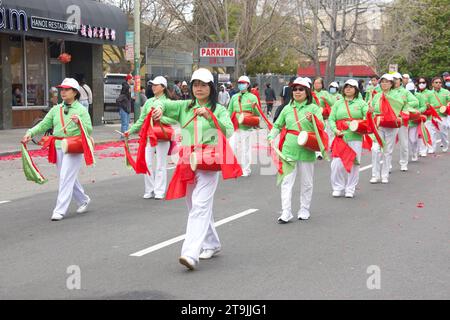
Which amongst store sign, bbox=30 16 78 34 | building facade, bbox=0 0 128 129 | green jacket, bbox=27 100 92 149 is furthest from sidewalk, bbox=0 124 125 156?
green jacket, bbox=27 100 92 149

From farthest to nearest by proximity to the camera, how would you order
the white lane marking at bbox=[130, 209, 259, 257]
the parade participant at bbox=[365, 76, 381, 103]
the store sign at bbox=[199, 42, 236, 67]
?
the store sign at bbox=[199, 42, 236, 67] < the parade participant at bbox=[365, 76, 381, 103] < the white lane marking at bbox=[130, 209, 259, 257]

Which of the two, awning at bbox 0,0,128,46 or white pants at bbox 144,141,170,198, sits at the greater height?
awning at bbox 0,0,128,46

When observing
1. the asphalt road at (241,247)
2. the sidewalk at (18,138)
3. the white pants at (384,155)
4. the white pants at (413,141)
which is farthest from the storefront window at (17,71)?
the white pants at (384,155)

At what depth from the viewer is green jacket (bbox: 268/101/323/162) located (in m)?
9.21

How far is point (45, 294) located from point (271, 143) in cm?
398

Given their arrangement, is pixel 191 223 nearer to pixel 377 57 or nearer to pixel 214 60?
pixel 214 60

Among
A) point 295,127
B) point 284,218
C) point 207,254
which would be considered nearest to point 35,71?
point 295,127

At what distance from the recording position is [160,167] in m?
11.2

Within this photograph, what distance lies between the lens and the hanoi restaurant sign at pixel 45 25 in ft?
70.1

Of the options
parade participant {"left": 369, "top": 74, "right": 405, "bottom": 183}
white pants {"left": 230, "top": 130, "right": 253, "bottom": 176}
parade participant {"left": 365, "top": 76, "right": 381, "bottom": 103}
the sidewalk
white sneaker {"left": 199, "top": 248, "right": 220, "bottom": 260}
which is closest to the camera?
white sneaker {"left": 199, "top": 248, "right": 220, "bottom": 260}

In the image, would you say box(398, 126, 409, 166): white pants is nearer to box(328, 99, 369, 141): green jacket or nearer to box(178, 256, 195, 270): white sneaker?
box(328, 99, 369, 141): green jacket

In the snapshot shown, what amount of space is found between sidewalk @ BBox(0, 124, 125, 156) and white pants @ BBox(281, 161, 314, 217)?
10.6m

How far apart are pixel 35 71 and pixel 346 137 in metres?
17.0

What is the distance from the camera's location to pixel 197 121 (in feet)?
22.5
